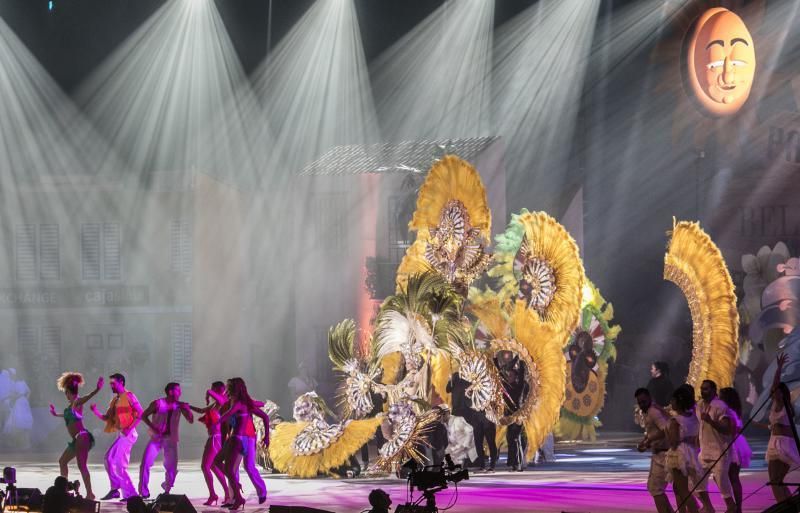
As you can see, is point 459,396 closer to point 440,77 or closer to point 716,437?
point 716,437

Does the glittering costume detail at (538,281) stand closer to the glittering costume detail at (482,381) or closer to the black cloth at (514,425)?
the black cloth at (514,425)

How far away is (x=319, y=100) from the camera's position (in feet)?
91.6

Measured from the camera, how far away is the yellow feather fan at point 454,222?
16.5m

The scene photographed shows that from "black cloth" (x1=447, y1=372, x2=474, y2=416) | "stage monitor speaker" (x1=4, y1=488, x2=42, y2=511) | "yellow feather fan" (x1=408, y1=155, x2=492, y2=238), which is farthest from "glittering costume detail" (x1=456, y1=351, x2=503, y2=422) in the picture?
"stage monitor speaker" (x1=4, y1=488, x2=42, y2=511)

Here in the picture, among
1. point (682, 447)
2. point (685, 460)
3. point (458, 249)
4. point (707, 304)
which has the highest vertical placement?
point (458, 249)

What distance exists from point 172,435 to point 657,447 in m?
6.02

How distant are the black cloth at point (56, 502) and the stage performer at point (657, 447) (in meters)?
4.80

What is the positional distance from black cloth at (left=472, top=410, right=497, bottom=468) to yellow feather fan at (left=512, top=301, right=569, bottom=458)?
1.65 feet

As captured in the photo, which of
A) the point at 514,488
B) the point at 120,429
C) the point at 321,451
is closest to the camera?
the point at 120,429

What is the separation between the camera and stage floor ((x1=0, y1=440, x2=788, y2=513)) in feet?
40.8

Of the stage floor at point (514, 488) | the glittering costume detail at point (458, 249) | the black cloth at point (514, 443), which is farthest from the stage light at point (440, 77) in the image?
the black cloth at point (514, 443)

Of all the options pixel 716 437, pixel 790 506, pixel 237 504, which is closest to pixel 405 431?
pixel 237 504

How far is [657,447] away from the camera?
10.3 metres

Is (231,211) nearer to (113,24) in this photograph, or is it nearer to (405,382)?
(113,24)
